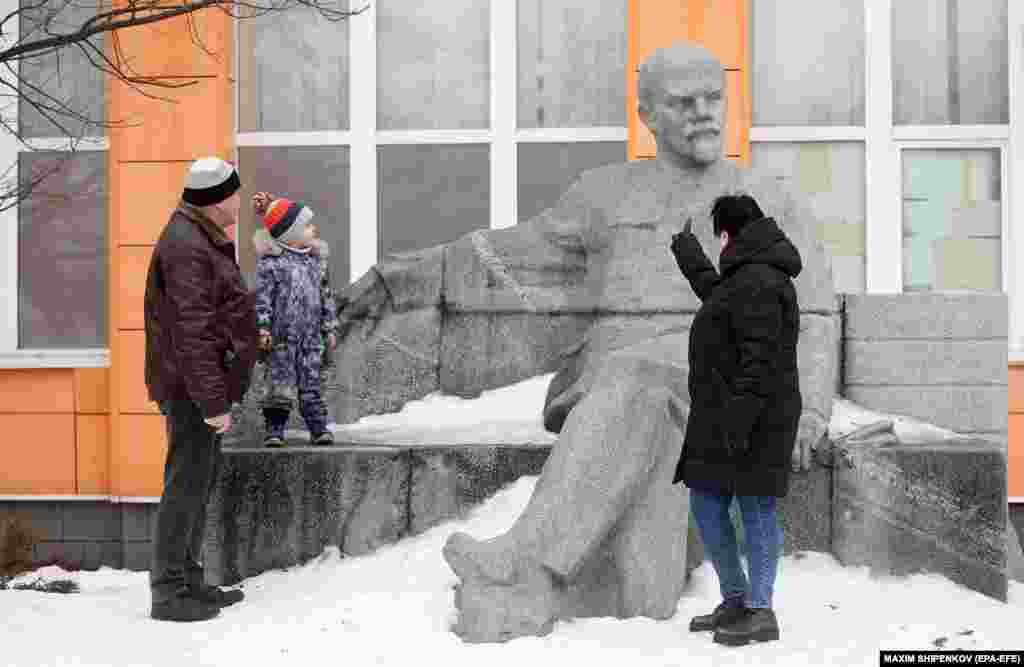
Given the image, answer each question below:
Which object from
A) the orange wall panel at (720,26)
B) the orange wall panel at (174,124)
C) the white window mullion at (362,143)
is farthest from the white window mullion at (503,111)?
the orange wall panel at (174,124)

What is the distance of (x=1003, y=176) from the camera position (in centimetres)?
968

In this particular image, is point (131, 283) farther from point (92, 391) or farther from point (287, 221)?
point (287, 221)

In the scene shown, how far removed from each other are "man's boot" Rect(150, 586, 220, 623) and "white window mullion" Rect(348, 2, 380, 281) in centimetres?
451

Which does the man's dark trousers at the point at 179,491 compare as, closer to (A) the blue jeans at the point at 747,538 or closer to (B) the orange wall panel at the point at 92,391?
(A) the blue jeans at the point at 747,538

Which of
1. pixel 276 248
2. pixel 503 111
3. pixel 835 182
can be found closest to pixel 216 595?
pixel 276 248

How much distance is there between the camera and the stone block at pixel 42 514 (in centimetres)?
976

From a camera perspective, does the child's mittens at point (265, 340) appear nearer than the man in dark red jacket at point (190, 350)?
No

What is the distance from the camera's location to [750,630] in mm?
4934

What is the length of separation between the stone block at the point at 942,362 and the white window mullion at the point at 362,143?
159 inches

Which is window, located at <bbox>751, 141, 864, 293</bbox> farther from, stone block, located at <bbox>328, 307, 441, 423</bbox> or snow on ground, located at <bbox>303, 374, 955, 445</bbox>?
stone block, located at <bbox>328, 307, 441, 423</bbox>

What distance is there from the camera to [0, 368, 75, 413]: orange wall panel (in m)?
9.78

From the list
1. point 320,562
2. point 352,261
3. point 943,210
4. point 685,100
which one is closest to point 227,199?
point 320,562

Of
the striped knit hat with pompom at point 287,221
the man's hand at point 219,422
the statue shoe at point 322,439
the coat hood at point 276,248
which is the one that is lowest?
the statue shoe at point 322,439

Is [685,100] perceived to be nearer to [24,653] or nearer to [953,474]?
[953,474]
